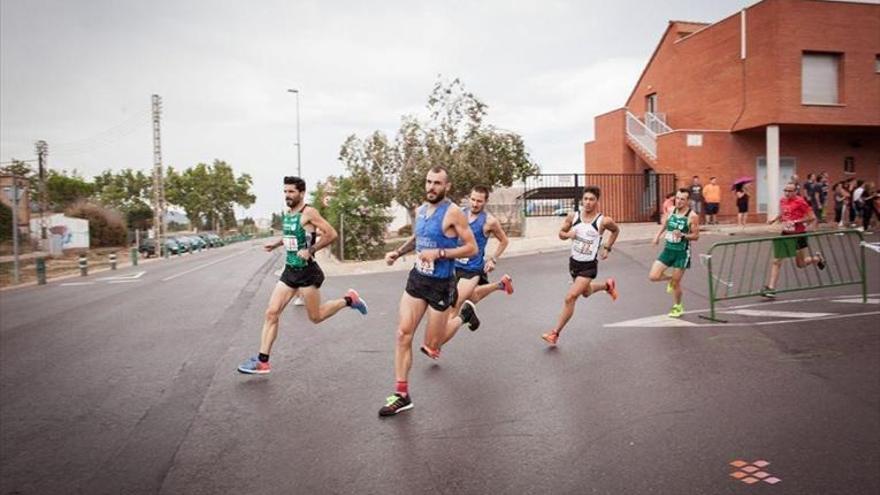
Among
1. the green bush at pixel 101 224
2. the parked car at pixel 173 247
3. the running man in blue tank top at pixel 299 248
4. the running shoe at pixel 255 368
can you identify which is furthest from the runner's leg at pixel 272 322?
the green bush at pixel 101 224

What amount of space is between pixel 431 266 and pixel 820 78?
2665 centimetres

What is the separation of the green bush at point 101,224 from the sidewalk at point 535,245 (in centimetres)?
3760

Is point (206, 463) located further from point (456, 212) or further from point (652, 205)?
point (652, 205)

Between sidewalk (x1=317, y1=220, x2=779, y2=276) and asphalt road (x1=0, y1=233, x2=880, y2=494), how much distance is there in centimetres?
979

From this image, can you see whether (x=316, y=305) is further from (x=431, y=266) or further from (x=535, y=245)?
(x=535, y=245)

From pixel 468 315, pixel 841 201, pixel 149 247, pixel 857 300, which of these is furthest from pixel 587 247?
pixel 149 247

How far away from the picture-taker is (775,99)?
25391 millimetres

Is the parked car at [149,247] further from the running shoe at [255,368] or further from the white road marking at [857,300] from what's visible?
the white road marking at [857,300]

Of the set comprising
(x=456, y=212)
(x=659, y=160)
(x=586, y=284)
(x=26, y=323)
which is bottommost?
(x=26, y=323)

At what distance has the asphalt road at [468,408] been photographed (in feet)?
13.3

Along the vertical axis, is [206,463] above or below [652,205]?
below

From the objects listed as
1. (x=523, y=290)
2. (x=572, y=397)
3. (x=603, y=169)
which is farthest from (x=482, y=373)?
(x=603, y=169)

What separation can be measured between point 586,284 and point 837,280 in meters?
7.68

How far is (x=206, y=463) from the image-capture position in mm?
4359
